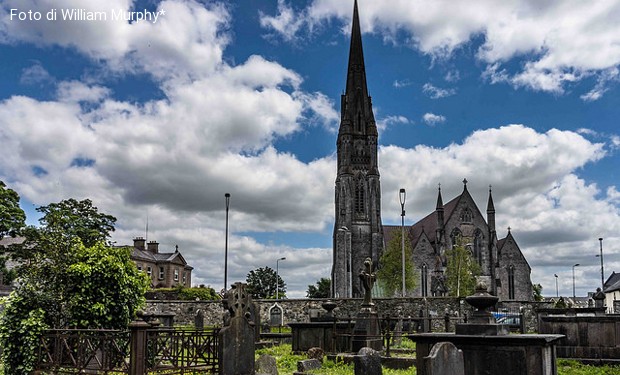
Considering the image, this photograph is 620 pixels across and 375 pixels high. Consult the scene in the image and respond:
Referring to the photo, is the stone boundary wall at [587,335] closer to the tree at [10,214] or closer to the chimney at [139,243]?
the tree at [10,214]

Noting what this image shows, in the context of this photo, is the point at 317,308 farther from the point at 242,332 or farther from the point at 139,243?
the point at 139,243

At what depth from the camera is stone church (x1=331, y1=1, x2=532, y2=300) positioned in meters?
74.0

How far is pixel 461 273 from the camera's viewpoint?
59.6 m

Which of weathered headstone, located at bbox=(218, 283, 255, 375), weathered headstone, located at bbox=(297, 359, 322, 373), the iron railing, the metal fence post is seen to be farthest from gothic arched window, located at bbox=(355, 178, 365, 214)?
the metal fence post

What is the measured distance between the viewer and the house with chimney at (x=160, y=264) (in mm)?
74644

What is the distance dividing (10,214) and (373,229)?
4715cm

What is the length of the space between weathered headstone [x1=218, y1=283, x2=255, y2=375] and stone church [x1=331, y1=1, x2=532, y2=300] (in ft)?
198

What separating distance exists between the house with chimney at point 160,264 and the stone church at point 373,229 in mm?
20805

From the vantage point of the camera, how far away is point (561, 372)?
1470 centimetres

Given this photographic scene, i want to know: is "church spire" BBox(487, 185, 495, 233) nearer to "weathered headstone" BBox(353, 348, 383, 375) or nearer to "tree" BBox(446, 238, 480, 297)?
"tree" BBox(446, 238, 480, 297)

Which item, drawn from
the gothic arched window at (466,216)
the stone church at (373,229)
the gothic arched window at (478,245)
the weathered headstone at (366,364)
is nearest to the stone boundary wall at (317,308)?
the weathered headstone at (366,364)

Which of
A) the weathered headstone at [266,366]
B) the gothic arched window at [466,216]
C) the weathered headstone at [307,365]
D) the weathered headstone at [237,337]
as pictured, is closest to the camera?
the weathered headstone at [237,337]

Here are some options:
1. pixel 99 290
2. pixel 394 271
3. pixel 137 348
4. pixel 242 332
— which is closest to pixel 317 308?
pixel 99 290

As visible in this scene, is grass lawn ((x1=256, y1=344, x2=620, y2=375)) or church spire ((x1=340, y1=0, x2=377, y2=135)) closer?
grass lawn ((x1=256, y1=344, x2=620, y2=375))
